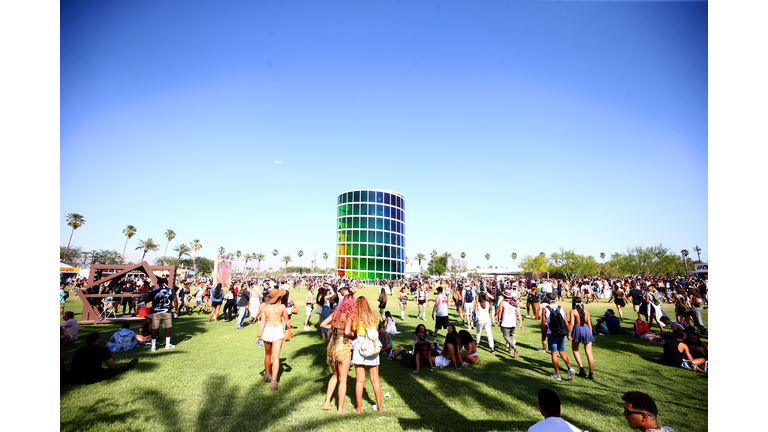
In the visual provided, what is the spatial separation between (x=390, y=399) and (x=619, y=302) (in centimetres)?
1569

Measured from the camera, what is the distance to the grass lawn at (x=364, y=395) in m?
4.70

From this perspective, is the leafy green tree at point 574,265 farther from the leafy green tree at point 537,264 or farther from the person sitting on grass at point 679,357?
the person sitting on grass at point 679,357

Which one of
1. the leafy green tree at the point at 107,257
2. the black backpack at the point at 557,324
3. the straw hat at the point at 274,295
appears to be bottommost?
the leafy green tree at the point at 107,257

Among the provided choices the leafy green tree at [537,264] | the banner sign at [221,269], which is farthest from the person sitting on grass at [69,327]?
the leafy green tree at [537,264]

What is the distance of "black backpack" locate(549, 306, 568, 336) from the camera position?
6754 mm

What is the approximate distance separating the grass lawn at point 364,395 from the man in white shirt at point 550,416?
2247mm

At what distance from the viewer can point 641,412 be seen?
2916mm

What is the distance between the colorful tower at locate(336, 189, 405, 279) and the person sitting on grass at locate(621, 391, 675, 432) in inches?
2716

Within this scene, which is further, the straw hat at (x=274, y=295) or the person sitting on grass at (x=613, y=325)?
the person sitting on grass at (x=613, y=325)

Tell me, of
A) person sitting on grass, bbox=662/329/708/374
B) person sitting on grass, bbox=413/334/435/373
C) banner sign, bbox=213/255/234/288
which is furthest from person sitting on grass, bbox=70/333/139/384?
banner sign, bbox=213/255/234/288

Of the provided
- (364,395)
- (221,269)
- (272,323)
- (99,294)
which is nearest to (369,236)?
(221,269)

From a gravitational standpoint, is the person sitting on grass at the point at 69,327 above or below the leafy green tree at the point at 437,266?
above

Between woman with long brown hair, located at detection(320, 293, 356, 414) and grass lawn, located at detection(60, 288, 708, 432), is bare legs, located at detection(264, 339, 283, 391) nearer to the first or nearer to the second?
grass lawn, located at detection(60, 288, 708, 432)

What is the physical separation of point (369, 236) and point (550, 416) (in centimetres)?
7054
